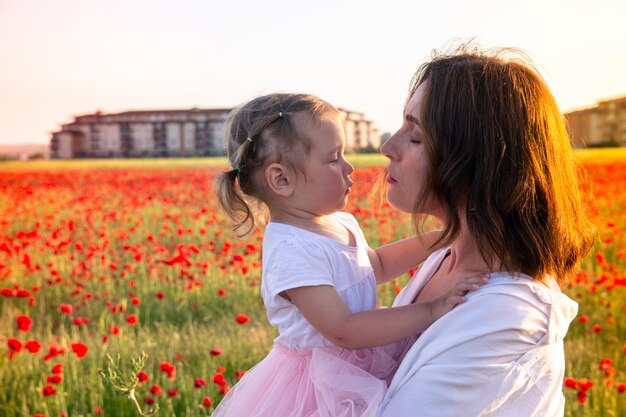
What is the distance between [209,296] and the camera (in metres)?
6.07

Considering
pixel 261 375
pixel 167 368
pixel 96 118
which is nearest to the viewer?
pixel 261 375

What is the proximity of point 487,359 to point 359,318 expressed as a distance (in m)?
0.41

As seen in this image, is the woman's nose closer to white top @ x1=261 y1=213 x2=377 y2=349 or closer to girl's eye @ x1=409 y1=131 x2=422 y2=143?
girl's eye @ x1=409 y1=131 x2=422 y2=143

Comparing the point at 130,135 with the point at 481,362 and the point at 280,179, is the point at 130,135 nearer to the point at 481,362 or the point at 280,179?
the point at 280,179

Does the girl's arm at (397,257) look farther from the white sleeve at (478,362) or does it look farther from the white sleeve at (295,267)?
the white sleeve at (478,362)

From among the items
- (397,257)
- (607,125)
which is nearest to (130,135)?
(607,125)

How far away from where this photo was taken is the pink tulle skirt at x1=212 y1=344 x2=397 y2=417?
6.37 feet

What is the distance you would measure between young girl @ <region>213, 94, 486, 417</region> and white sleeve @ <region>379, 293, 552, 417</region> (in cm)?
10

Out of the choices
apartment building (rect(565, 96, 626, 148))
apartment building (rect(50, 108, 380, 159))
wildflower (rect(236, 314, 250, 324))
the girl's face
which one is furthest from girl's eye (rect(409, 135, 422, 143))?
apartment building (rect(50, 108, 380, 159))

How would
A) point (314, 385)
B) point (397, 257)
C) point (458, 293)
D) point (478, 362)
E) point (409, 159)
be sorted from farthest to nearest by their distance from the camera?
1. point (397, 257)
2. point (314, 385)
3. point (409, 159)
4. point (458, 293)
5. point (478, 362)

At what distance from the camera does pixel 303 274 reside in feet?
6.65

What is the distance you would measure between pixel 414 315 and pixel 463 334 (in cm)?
24

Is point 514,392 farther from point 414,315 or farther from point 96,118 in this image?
point 96,118

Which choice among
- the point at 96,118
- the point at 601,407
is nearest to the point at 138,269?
the point at 601,407
